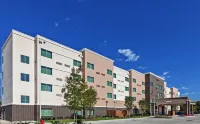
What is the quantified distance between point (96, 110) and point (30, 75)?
20.7 meters

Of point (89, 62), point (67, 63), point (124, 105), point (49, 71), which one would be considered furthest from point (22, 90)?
point (124, 105)

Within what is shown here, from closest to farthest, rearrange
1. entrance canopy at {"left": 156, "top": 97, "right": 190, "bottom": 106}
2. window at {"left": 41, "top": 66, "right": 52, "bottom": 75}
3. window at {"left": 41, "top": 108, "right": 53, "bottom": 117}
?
window at {"left": 41, "top": 108, "right": 53, "bottom": 117}, window at {"left": 41, "top": 66, "right": 52, "bottom": 75}, entrance canopy at {"left": 156, "top": 97, "right": 190, "bottom": 106}

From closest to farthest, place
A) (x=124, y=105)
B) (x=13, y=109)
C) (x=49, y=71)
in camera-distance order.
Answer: (x=13, y=109) < (x=49, y=71) < (x=124, y=105)

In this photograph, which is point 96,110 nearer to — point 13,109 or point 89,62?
point 89,62

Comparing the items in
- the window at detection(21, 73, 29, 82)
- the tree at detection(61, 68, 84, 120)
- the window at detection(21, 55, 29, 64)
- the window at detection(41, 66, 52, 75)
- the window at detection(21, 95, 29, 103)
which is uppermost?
the window at detection(21, 55, 29, 64)

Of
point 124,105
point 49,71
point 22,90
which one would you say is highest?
point 49,71

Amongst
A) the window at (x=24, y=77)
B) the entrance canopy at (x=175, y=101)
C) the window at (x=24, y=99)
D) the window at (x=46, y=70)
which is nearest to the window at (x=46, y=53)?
the window at (x=46, y=70)

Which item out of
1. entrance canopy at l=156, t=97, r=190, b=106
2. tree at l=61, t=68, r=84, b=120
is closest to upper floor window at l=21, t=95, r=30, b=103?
tree at l=61, t=68, r=84, b=120

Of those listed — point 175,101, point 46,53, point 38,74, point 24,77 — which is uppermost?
point 46,53

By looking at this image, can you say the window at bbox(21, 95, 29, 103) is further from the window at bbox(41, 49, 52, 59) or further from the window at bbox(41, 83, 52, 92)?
the window at bbox(41, 49, 52, 59)

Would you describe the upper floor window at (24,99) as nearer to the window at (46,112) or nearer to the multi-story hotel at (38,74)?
the multi-story hotel at (38,74)

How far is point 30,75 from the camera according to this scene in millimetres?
45531

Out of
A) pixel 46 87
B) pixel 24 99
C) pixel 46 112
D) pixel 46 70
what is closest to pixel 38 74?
pixel 46 70

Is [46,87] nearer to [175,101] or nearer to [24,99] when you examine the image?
[24,99]
